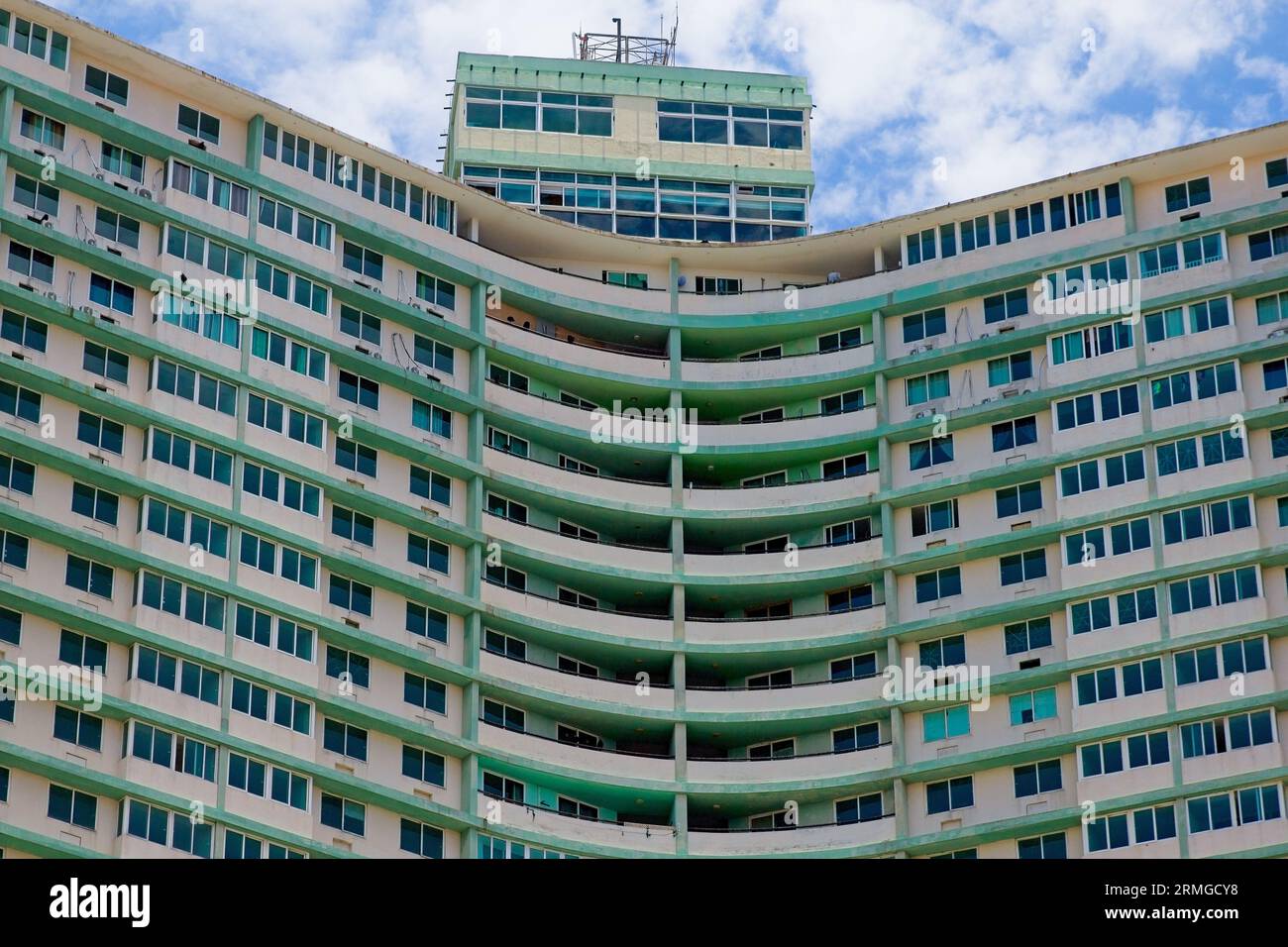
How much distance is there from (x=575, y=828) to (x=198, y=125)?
34.1 m

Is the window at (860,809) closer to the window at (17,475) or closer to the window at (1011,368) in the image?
the window at (1011,368)

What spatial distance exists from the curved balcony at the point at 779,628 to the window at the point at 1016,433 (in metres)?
8.95

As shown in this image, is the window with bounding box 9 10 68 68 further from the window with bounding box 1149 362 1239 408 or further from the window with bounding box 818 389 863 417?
the window with bounding box 1149 362 1239 408

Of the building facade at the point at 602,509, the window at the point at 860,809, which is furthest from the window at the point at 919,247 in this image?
the window at the point at 860,809

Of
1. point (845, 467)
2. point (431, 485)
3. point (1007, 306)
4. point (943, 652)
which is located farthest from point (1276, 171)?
point (431, 485)

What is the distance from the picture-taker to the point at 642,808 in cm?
10869

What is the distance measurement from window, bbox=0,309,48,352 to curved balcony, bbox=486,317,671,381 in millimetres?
23105

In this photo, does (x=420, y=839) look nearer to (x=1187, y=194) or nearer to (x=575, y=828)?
(x=575, y=828)

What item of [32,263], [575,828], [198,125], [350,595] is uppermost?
[198,125]

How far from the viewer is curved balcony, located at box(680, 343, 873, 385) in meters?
115

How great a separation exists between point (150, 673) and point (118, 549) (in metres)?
4.92

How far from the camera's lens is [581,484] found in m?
113

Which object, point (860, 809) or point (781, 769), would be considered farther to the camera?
point (781, 769)
